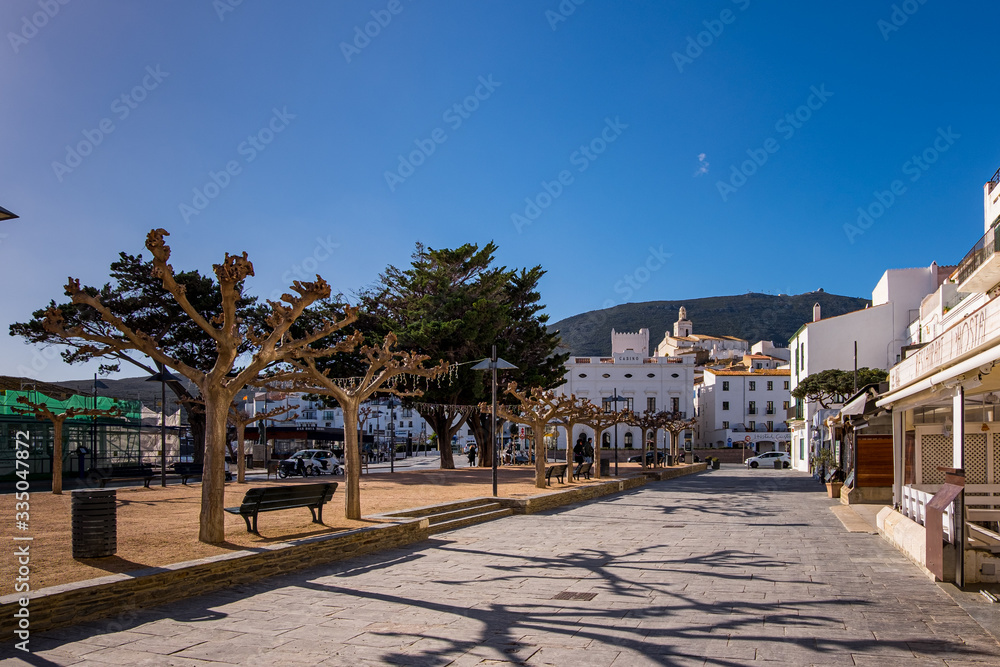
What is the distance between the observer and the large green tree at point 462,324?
3334 cm

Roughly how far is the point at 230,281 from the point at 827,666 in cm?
727

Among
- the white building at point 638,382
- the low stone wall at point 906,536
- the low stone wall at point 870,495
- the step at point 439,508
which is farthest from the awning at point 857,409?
the white building at point 638,382

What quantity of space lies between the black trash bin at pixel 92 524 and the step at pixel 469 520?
603cm

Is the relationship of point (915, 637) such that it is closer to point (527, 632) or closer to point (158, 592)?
point (527, 632)

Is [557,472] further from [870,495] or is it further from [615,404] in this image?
[615,404]

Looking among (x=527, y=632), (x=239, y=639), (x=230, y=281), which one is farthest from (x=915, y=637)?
(x=230, y=281)

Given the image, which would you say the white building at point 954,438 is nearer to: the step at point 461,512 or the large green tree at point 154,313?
the step at point 461,512

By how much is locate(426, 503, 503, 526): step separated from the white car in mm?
41246

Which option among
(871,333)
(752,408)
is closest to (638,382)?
(752,408)

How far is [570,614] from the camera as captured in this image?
6.77 m

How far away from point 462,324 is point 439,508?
61.9 ft

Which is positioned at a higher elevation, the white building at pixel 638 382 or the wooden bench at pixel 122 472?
the white building at pixel 638 382

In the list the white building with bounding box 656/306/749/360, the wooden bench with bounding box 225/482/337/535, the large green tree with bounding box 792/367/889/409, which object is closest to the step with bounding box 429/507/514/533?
the wooden bench with bounding box 225/482/337/535

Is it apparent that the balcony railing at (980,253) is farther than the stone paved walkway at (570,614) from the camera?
Yes
